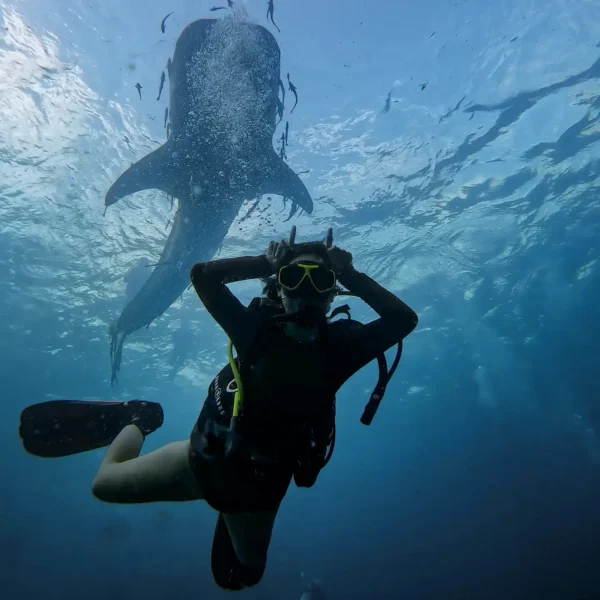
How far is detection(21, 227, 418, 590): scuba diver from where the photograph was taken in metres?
2.64

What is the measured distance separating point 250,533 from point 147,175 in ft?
34.0

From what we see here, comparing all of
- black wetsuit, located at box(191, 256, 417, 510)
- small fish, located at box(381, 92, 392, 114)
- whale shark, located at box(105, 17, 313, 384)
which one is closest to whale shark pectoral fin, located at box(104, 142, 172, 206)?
whale shark, located at box(105, 17, 313, 384)

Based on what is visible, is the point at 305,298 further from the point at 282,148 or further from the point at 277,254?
the point at 282,148

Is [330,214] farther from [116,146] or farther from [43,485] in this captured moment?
[43,485]

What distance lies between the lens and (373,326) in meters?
3.45

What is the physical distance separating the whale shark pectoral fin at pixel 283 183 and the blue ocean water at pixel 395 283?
147 centimetres

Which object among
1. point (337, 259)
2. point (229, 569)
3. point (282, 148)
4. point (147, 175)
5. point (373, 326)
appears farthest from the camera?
point (147, 175)

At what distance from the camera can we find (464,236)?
18.7m

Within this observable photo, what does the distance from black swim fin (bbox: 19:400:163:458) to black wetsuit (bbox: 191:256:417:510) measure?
5.27 ft

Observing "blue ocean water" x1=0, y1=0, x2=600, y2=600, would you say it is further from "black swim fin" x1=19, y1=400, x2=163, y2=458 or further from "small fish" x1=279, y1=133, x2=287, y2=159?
"black swim fin" x1=19, y1=400, x2=163, y2=458

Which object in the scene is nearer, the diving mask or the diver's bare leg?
the diving mask

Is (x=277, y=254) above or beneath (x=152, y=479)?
above

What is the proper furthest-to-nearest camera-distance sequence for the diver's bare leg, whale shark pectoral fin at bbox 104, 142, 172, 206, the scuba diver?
whale shark pectoral fin at bbox 104, 142, 172, 206, the diver's bare leg, the scuba diver

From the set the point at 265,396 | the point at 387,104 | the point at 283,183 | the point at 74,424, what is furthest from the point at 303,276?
the point at 387,104
